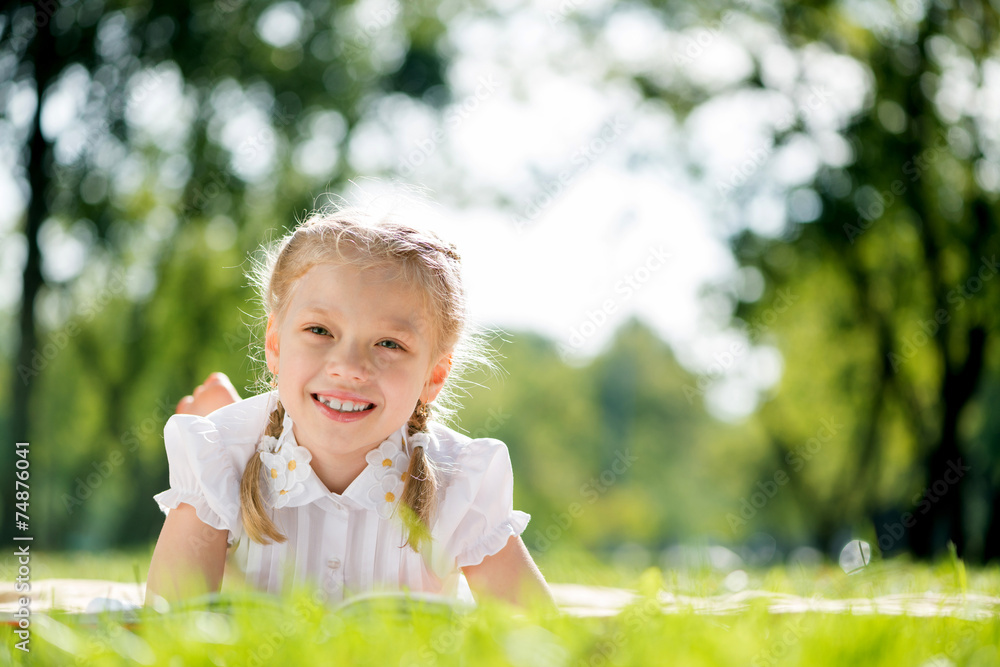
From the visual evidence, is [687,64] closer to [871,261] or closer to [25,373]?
[871,261]

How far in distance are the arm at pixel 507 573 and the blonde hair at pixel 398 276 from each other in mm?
196

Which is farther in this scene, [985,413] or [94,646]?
[985,413]

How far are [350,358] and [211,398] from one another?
4.98ft

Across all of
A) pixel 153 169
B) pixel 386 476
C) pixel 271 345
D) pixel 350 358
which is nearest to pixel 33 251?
pixel 153 169

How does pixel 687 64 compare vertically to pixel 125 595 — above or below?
above

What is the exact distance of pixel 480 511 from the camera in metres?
2.53

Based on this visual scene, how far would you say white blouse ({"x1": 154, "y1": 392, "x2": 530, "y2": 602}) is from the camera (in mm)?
2479

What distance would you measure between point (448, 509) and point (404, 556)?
198 millimetres

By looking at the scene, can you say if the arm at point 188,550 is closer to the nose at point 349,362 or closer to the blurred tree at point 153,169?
the nose at point 349,362

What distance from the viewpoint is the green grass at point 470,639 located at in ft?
4.09

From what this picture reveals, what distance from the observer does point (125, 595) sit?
9.67 ft

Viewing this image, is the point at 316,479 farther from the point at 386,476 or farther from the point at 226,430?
the point at 226,430

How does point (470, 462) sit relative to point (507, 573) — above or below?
above


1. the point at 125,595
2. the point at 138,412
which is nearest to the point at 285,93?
the point at 138,412
